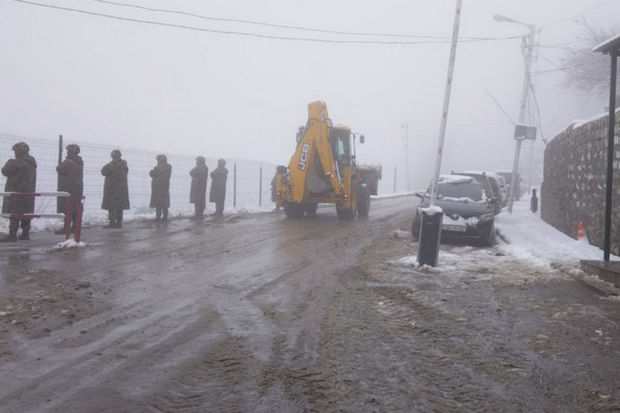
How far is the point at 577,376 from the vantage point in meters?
4.15

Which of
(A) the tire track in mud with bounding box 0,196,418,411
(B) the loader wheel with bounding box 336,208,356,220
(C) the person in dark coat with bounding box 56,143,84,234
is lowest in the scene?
(A) the tire track in mud with bounding box 0,196,418,411

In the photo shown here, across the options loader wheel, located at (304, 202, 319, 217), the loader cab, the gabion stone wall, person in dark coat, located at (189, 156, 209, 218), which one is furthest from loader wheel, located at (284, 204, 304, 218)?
the gabion stone wall

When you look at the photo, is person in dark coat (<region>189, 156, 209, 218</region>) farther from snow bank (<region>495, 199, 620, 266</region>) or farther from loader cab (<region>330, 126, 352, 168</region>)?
snow bank (<region>495, 199, 620, 266</region>)

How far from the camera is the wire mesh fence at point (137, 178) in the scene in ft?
48.8

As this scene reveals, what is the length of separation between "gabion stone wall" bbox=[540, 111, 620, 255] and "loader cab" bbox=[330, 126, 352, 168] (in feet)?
20.5

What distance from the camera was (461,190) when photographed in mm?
14078

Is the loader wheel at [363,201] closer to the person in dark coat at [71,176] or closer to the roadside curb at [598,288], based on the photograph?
the person in dark coat at [71,176]

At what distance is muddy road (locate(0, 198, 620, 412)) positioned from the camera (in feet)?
11.9

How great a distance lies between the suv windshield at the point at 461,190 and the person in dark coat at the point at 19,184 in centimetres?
941

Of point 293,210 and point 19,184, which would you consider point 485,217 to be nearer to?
point 293,210

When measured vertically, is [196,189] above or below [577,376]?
above

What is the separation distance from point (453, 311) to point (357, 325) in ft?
4.40

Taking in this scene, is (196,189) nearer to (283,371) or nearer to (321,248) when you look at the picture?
(321,248)

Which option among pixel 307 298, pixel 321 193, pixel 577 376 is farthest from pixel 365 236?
pixel 577 376
